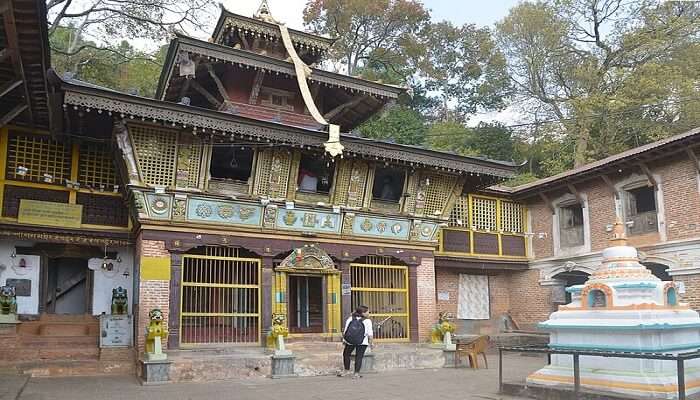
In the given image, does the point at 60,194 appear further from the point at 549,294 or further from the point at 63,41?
the point at 63,41

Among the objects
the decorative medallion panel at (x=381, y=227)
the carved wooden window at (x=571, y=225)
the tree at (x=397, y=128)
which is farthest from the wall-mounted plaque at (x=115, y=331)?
the tree at (x=397, y=128)

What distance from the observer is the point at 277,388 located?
1083 centimetres

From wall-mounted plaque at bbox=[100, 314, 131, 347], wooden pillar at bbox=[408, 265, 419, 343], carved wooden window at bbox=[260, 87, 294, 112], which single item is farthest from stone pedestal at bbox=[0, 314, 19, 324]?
wooden pillar at bbox=[408, 265, 419, 343]

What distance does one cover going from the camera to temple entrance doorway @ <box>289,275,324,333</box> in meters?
16.7

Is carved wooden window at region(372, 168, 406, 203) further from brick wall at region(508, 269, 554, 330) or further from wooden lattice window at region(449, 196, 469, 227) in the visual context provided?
brick wall at region(508, 269, 554, 330)

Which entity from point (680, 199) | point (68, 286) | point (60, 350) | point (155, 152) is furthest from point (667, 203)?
point (68, 286)

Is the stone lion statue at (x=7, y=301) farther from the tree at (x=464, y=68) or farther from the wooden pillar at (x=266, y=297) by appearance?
the tree at (x=464, y=68)

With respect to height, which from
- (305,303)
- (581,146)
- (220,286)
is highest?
(581,146)

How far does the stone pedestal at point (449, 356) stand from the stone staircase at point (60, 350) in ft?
23.6

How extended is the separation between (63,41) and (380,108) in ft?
65.4

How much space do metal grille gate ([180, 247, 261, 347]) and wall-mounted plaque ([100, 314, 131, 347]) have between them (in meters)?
1.20

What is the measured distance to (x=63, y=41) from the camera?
30.3 metres

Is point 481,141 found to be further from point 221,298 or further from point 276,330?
point 276,330

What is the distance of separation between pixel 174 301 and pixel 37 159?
15.2 ft
